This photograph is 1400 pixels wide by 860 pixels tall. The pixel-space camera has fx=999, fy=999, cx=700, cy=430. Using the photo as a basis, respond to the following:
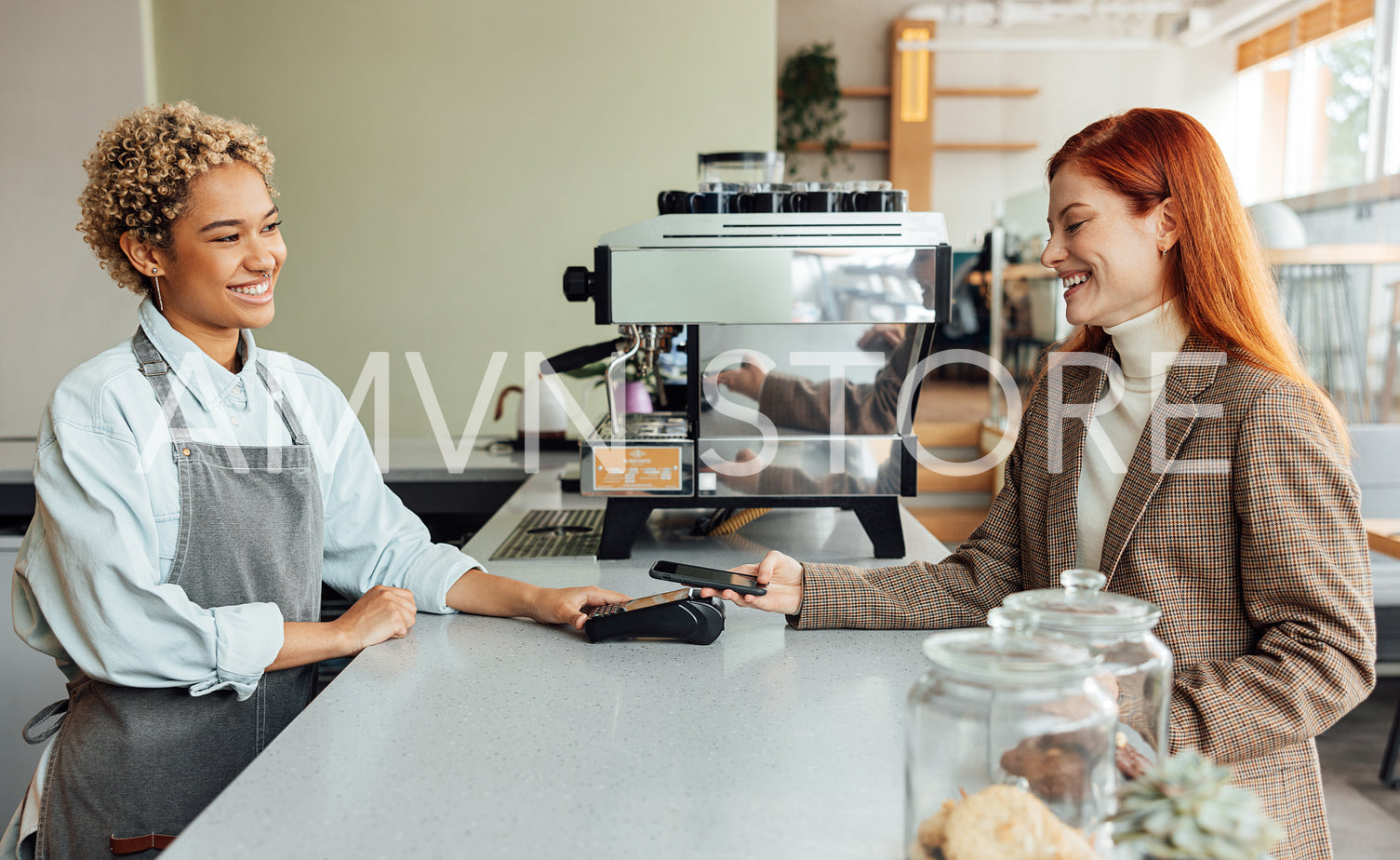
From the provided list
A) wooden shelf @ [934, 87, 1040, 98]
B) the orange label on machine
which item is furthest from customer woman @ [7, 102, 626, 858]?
wooden shelf @ [934, 87, 1040, 98]

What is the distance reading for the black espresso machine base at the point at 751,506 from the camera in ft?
5.30

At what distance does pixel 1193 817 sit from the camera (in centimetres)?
51

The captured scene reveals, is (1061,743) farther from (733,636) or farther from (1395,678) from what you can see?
(1395,678)

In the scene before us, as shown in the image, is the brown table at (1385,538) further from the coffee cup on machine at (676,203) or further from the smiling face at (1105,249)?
the coffee cup on machine at (676,203)

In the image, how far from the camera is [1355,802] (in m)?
2.53

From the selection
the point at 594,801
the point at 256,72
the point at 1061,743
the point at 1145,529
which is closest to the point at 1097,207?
the point at 1145,529

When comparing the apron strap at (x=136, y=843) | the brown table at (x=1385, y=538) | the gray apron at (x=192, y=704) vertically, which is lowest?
the brown table at (x=1385, y=538)

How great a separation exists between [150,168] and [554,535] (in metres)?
0.89

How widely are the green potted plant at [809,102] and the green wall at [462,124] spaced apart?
11.1 ft

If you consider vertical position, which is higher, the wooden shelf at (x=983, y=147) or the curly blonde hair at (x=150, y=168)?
the wooden shelf at (x=983, y=147)

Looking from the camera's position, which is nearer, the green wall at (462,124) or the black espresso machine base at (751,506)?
the black espresso machine base at (751,506)

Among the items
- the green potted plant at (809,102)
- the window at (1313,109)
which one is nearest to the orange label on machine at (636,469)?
the window at (1313,109)

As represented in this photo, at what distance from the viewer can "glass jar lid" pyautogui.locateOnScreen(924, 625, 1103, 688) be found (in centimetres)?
55

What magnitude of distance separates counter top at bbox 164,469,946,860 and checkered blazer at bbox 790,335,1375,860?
0.27m
